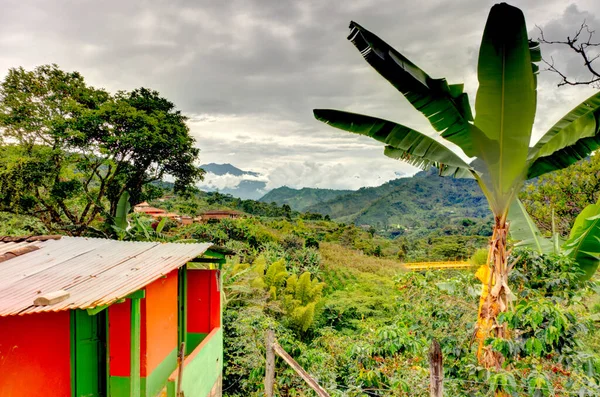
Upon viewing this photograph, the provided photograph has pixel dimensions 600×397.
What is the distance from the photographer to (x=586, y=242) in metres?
3.84

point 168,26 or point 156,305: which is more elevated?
point 168,26

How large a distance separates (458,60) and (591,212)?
2611 millimetres

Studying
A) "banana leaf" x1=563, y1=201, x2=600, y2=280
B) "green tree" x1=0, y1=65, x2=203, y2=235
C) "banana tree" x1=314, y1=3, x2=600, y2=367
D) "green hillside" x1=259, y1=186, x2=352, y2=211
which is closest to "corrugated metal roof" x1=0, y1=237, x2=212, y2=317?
"banana tree" x1=314, y1=3, x2=600, y2=367

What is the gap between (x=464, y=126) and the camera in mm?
3141

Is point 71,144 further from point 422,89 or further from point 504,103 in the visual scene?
point 504,103

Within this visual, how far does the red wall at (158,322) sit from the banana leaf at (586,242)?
4.77m

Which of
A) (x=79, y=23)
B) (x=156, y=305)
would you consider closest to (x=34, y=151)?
(x=79, y=23)

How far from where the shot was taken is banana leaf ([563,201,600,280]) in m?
3.65

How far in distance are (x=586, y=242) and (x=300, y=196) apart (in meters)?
131

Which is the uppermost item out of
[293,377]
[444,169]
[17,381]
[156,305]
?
[444,169]

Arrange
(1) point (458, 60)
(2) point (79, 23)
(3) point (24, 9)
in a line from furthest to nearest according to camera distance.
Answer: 1. (2) point (79, 23)
2. (3) point (24, 9)
3. (1) point (458, 60)

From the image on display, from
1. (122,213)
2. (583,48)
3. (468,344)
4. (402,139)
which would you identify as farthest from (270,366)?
(122,213)

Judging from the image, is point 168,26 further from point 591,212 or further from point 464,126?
point 591,212

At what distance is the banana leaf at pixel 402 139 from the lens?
322 cm
